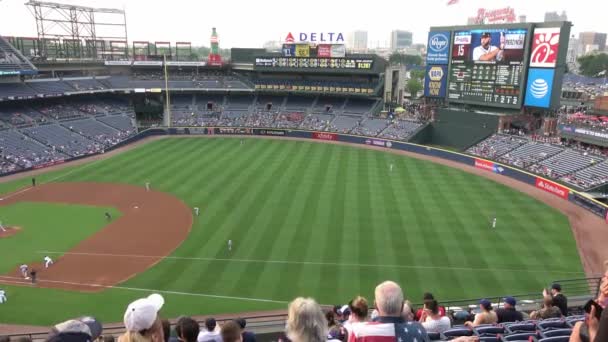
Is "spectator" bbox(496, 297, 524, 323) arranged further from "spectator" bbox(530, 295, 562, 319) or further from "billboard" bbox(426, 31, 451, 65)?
"billboard" bbox(426, 31, 451, 65)

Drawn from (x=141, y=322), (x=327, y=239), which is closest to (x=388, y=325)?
(x=141, y=322)

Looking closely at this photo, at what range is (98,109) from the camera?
64500mm

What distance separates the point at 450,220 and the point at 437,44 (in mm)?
31717

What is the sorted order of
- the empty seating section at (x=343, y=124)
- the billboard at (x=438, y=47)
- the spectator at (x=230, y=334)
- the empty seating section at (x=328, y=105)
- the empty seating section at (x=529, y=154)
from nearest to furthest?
the spectator at (x=230, y=334) → the empty seating section at (x=529, y=154) → the billboard at (x=438, y=47) → the empty seating section at (x=343, y=124) → the empty seating section at (x=328, y=105)

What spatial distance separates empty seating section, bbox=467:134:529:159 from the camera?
47562 mm

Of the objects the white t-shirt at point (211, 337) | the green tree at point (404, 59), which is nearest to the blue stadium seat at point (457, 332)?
the white t-shirt at point (211, 337)

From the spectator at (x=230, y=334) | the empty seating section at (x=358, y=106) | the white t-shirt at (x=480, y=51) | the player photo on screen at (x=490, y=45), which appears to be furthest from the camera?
the empty seating section at (x=358, y=106)

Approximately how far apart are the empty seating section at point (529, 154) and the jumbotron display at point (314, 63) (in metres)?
27.5

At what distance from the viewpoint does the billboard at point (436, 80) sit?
181 ft

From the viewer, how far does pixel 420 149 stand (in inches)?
2092

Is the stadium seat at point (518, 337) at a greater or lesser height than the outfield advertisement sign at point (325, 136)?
greater

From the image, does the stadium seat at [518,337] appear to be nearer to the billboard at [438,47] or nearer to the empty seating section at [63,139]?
the billboard at [438,47]

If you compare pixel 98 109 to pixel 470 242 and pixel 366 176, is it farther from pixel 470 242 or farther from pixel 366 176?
pixel 470 242

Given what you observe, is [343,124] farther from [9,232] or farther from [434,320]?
[434,320]
